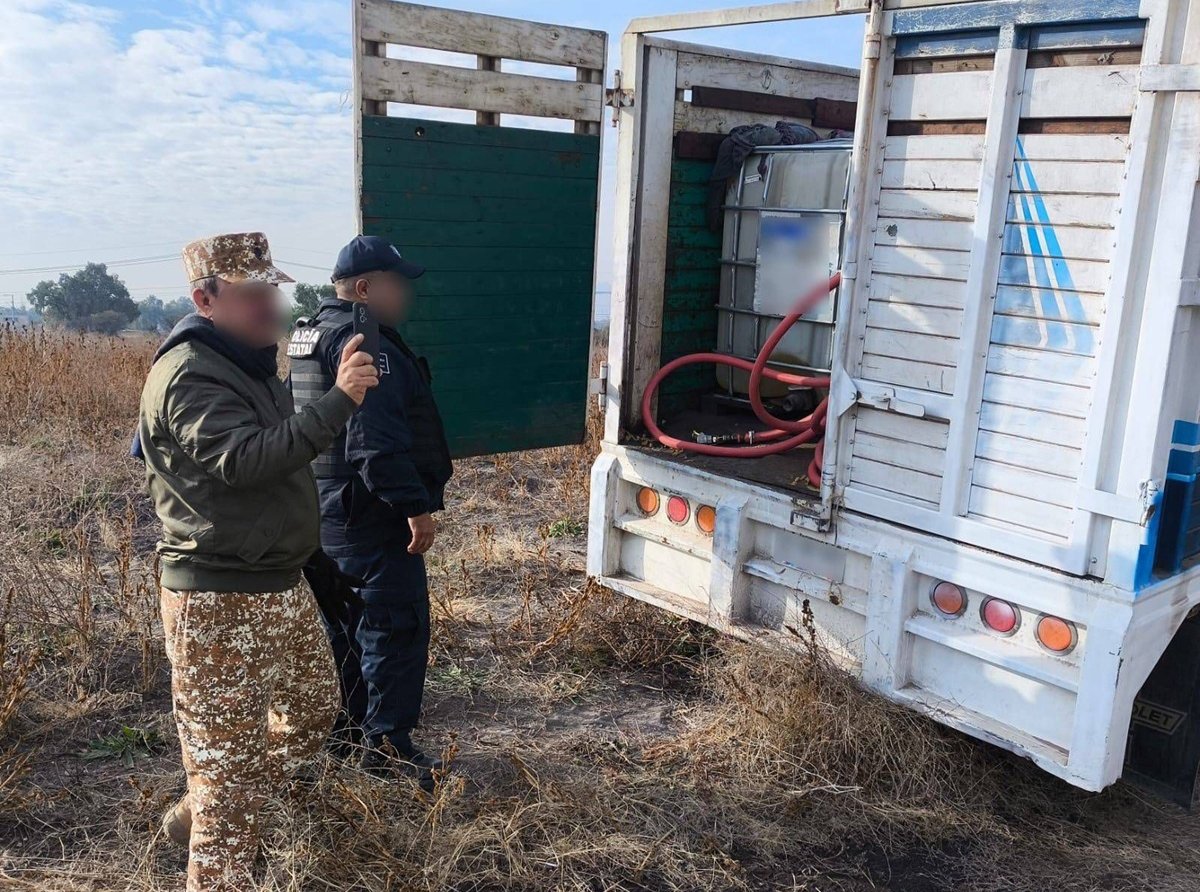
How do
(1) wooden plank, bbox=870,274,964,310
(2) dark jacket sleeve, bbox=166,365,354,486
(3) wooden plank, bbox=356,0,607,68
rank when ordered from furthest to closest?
1. (3) wooden plank, bbox=356,0,607,68
2. (1) wooden plank, bbox=870,274,964,310
3. (2) dark jacket sleeve, bbox=166,365,354,486

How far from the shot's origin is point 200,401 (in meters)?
2.52

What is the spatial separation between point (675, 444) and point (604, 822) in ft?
5.08

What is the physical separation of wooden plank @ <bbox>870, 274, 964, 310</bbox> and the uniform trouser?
1.74 metres

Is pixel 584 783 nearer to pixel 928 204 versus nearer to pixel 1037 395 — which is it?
pixel 1037 395

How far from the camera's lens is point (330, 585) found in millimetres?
3174

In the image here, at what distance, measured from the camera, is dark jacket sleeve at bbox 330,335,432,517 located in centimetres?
319

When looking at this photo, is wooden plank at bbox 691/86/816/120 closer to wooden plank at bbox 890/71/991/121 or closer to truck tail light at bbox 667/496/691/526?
wooden plank at bbox 890/71/991/121

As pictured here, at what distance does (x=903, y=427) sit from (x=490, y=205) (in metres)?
1.87

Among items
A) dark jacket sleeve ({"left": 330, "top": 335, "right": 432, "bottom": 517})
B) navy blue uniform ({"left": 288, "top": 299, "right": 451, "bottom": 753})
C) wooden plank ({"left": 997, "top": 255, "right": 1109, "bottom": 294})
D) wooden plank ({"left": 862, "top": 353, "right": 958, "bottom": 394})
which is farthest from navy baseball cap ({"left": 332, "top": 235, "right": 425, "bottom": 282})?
wooden plank ({"left": 997, "top": 255, "right": 1109, "bottom": 294})

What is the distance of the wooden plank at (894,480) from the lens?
3262 mm

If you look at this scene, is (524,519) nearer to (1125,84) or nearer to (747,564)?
(747,564)

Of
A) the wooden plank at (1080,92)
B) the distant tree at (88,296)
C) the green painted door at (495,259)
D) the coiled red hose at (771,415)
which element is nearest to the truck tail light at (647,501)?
the coiled red hose at (771,415)

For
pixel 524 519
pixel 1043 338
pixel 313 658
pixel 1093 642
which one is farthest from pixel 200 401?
pixel 524 519

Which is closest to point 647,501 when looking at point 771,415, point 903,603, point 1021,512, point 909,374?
point 771,415
